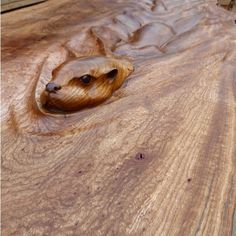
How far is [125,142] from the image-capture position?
2.10 feet

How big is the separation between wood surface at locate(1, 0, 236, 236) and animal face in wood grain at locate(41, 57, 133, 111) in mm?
25

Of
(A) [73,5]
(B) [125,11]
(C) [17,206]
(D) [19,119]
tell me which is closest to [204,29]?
(B) [125,11]

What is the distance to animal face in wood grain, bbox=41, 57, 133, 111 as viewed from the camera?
669 millimetres

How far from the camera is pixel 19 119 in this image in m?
0.66

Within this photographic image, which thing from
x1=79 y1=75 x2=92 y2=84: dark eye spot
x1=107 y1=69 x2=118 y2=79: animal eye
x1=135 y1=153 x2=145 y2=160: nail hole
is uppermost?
x1=79 y1=75 x2=92 y2=84: dark eye spot

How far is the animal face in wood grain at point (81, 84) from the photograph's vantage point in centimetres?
67

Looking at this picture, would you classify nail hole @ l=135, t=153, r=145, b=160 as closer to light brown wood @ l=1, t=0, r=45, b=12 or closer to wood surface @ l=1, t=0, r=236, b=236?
wood surface @ l=1, t=0, r=236, b=236

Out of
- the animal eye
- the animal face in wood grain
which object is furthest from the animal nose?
the animal eye

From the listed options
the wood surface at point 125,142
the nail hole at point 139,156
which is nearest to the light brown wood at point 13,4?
the wood surface at point 125,142

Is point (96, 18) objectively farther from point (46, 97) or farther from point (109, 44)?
point (46, 97)

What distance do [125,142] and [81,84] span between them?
0.16 metres

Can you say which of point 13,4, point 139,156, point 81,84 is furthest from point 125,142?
point 13,4

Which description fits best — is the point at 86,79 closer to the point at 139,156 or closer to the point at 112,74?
the point at 112,74

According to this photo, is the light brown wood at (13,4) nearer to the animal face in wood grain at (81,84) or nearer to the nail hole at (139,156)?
the animal face in wood grain at (81,84)
